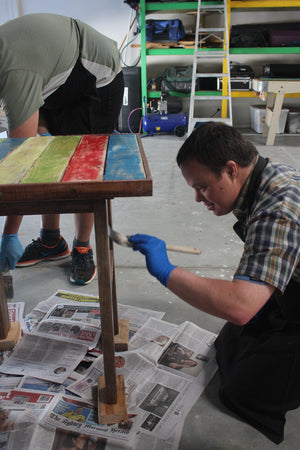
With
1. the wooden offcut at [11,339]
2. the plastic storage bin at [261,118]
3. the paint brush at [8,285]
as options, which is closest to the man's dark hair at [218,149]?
the wooden offcut at [11,339]

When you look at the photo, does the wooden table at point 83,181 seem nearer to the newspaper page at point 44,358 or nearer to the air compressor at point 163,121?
the newspaper page at point 44,358

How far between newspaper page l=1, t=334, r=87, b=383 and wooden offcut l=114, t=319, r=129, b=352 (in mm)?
111

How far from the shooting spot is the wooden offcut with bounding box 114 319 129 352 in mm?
1354

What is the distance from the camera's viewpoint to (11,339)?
4.49 ft

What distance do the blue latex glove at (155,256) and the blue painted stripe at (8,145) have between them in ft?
1.50

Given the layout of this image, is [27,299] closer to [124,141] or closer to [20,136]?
[20,136]

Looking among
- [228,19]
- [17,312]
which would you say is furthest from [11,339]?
[228,19]

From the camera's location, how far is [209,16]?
505cm

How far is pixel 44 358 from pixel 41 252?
2.52 ft

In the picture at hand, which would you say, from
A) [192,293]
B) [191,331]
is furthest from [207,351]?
[192,293]

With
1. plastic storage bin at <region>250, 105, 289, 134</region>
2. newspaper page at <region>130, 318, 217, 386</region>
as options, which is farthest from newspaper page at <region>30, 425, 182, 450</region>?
plastic storage bin at <region>250, 105, 289, 134</region>

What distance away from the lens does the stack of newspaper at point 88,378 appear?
3.35 feet

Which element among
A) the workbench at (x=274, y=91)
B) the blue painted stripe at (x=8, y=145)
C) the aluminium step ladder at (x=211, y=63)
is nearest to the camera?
the blue painted stripe at (x=8, y=145)

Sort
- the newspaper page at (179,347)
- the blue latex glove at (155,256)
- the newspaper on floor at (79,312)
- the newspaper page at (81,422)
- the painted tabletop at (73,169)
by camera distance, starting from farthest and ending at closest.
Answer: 1. the newspaper on floor at (79,312)
2. the newspaper page at (179,347)
3. the newspaper page at (81,422)
4. the blue latex glove at (155,256)
5. the painted tabletop at (73,169)
